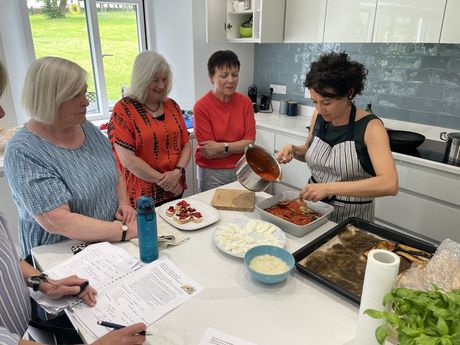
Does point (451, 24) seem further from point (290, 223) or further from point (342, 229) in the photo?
point (290, 223)

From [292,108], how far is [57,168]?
2597mm

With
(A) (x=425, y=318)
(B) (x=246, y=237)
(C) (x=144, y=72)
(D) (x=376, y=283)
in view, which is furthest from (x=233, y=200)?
(A) (x=425, y=318)

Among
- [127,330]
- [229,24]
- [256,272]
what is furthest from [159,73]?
[229,24]

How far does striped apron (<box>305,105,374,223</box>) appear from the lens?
62.4 inches

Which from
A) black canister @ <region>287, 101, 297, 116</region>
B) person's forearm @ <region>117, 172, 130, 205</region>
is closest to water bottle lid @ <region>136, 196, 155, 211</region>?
person's forearm @ <region>117, 172, 130, 205</region>

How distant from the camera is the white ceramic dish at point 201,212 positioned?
1.46m

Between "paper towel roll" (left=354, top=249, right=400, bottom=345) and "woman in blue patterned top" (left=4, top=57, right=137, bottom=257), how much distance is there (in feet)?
2.98

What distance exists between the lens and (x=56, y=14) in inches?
123

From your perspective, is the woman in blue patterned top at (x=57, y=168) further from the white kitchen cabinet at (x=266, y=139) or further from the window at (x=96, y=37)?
the window at (x=96, y=37)

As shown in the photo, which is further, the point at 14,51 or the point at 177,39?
the point at 177,39

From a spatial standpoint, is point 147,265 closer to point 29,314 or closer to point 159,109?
point 29,314

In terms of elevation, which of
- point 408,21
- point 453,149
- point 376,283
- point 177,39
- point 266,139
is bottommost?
point 266,139

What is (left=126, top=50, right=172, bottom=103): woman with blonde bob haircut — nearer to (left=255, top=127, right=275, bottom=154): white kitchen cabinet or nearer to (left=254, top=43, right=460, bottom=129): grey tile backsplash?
(left=255, top=127, right=275, bottom=154): white kitchen cabinet

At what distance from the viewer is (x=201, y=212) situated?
1587mm
